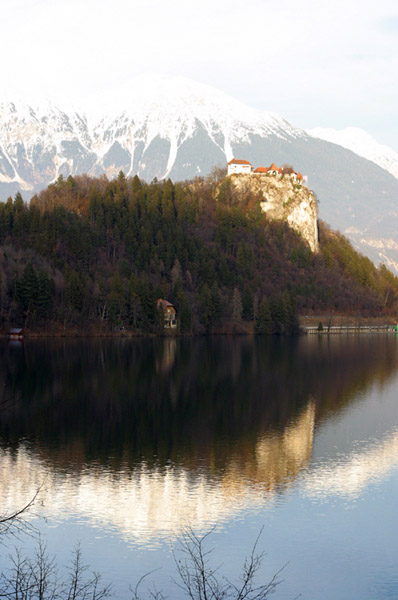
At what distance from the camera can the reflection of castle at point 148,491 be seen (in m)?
32.4

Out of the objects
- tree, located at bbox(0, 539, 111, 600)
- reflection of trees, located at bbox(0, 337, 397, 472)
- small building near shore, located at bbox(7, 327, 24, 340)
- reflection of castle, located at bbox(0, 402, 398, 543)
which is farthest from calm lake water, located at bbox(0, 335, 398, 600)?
small building near shore, located at bbox(7, 327, 24, 340)

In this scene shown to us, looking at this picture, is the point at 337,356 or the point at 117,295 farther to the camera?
the point at 117,295

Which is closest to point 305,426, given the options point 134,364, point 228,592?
point 228,592

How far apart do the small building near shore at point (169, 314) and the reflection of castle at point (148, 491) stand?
125 meters

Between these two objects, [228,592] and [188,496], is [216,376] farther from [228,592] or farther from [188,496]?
[228,592]

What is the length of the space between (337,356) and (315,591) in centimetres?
9224

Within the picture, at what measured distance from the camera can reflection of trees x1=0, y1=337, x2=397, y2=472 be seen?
1829 inches

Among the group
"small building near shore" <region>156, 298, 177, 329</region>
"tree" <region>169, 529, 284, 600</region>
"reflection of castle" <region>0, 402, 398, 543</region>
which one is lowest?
"tree" <region>169, 529, 284, 600</region>

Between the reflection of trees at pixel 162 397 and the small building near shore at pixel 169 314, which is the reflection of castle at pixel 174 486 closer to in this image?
the reflection of trees at pixel 162 397

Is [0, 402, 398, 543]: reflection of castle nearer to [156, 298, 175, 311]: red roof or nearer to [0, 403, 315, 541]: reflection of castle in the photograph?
[0, 403, 315, 541]: reflection of castle

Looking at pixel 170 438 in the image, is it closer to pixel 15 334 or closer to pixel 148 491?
pixel 148 491

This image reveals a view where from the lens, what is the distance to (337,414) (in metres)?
60.2

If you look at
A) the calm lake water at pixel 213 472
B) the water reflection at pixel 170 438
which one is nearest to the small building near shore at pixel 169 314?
the water reflection at pixel 170 438

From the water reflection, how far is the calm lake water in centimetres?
13
